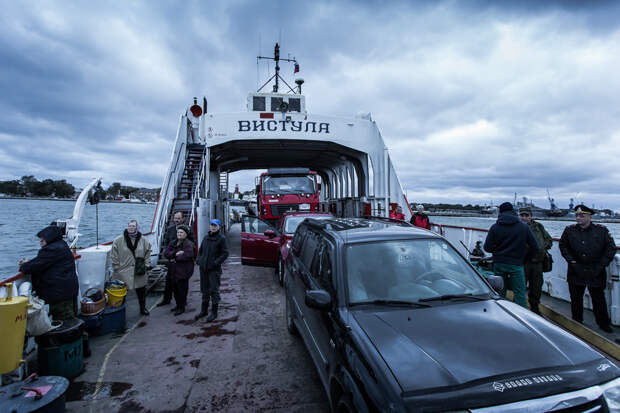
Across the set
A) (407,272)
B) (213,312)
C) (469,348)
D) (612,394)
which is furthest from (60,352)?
(612,394)

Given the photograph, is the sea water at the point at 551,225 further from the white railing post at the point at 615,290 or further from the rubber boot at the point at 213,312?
the rubber boot at the point at 213,312

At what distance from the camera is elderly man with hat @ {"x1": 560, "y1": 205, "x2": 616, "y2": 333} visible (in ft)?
14.5

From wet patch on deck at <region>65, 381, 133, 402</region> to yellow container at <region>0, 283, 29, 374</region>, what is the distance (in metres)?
0.60

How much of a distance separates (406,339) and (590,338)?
3.92 meters

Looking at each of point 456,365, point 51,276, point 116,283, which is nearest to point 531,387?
point 456,365

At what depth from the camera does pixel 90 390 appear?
3369mm

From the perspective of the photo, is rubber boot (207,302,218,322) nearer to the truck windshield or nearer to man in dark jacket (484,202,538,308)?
man in dark jacket (484,202,538,308)

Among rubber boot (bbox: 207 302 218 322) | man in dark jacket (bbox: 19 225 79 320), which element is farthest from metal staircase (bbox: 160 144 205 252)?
man in dark jacket (bbox: 19 225 79 320)

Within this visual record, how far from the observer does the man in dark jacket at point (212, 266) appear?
5.34m

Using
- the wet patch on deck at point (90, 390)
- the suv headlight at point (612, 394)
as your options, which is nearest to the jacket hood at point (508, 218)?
the suv headlight at point (612, 394)

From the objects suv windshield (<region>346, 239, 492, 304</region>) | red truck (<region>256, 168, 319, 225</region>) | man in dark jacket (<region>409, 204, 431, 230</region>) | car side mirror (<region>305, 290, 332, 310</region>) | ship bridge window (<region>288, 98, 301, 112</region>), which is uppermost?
ship bridge window (<region>288, 98, 301, 112</region>)

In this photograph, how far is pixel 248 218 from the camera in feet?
28.5

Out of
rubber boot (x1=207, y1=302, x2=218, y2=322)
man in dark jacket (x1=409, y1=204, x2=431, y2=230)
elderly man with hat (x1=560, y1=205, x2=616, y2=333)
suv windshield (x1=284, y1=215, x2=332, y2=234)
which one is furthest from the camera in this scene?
man in dark jacket (x1=409, y1=204, x2=431, y2=230)

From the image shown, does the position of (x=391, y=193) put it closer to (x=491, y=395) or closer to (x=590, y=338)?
(x=590, y=338)
